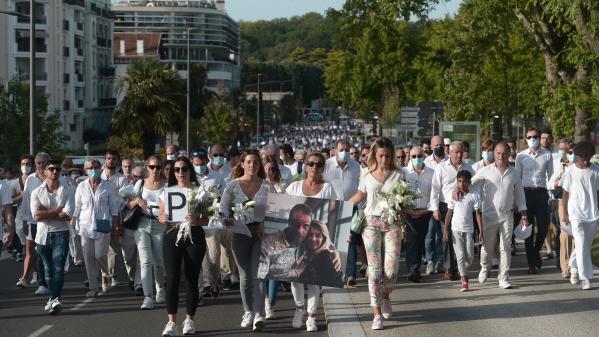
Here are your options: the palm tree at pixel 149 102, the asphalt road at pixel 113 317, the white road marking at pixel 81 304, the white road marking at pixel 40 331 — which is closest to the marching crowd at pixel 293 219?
the asphalt road at pixel 113 317

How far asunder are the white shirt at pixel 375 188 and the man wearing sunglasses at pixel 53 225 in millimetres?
3701

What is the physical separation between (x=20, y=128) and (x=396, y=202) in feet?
108

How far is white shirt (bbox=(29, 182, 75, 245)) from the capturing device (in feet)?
43.8

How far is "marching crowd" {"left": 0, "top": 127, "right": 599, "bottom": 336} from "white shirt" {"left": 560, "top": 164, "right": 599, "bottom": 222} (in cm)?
1

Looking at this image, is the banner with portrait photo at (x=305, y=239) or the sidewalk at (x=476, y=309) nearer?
the sidewalk at (x=476, y=309)

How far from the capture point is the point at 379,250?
37.1 ft

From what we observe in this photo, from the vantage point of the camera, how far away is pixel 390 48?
70.0 m

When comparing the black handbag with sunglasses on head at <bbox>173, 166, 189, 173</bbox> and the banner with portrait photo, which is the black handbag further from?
the banner with portrait photo

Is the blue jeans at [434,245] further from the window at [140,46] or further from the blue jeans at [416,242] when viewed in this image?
the window at [140,46]

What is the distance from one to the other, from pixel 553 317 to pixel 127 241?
19.9 ft

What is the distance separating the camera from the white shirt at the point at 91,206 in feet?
47.3

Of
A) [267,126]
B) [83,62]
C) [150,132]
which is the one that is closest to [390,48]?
[150,132]

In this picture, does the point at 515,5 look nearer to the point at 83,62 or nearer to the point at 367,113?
the point at 367,113

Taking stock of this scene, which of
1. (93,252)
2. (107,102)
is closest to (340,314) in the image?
(93,252)
